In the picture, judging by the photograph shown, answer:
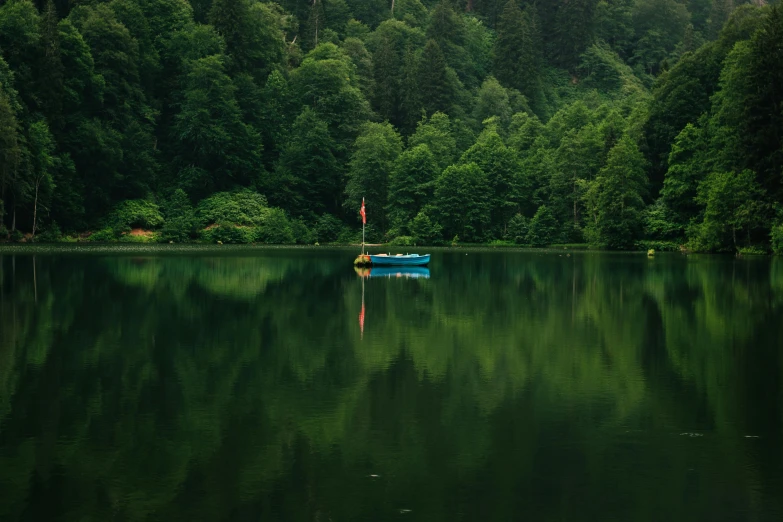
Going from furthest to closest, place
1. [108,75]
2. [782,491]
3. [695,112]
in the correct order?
[108,75]
[695,112]
[782,491]

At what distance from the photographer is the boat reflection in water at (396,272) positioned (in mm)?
50000

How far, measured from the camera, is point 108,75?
4050 inches

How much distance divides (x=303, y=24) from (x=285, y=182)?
154 ft

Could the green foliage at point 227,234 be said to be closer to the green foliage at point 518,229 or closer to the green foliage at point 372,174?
the green foliage at point 372,174

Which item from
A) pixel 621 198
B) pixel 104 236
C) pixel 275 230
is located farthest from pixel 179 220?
pixel 621 198

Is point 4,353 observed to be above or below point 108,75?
below

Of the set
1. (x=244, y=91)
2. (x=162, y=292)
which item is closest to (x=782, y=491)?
(x=162, y=292)

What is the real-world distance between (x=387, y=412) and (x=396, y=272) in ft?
133

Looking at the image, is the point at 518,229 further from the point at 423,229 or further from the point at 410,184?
the point at 410,184

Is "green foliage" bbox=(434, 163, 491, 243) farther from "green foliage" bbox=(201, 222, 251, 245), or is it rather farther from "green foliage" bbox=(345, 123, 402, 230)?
"green foliage" bbox=(201, 222, 251, 245)

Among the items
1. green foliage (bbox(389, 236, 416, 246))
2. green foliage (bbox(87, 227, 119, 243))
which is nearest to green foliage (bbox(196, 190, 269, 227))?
green foliage (bbox(87, 227, 119, 243))

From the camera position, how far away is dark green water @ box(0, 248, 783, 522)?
986 centimetres

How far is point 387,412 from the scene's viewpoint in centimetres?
1398

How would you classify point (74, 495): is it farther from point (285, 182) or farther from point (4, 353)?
point (285, 182)
